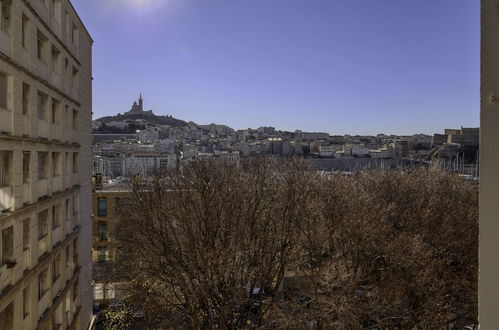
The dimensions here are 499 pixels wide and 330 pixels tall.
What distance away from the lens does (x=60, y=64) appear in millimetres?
13336

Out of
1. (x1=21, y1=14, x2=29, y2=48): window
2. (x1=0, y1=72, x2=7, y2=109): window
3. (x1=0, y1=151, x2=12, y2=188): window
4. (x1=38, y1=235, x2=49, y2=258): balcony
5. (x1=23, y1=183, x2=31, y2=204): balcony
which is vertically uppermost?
(x1=21, y1=14, x2=29, y2=48): window

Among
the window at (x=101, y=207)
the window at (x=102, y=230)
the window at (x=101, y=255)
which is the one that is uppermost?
the window at (x=101, y=207)

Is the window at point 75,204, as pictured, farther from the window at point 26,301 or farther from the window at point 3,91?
the window at point 3,91

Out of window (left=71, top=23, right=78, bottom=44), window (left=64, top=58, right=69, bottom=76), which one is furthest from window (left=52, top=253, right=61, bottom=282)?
window (left=71, top=23, right=78, bottom=44)

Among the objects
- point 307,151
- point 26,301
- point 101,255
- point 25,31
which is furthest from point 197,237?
point 307,151

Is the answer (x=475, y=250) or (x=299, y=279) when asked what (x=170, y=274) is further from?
(x=475, y=250)

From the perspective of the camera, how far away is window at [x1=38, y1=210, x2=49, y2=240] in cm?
1172

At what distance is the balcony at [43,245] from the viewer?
11281 millimetres

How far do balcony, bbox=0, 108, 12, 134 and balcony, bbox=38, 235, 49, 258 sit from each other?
3.72 m

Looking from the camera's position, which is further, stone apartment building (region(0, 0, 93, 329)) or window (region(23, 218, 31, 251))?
window (region(23, 218, 31, 251))

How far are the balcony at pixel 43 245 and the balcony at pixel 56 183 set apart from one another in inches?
59.7

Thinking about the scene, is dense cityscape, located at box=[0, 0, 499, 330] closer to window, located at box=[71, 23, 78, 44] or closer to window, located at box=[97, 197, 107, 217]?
window, located at box=[71, 23, 78, 44]

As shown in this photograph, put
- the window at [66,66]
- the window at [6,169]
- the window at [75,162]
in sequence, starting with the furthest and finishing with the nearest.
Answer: the window at [75,162], the window at [66,66], the window at [6,169]

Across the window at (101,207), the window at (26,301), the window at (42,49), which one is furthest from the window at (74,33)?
the window at (101,207)
